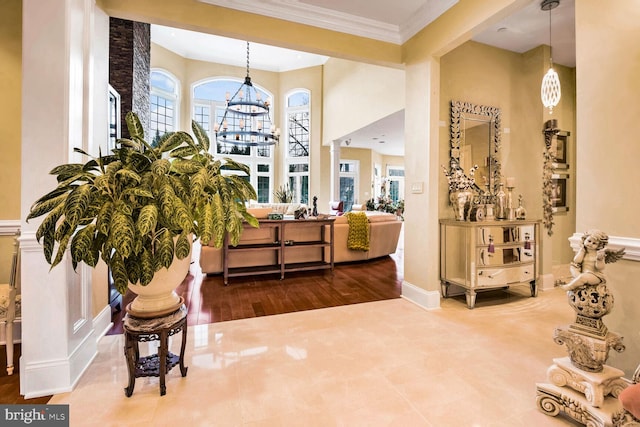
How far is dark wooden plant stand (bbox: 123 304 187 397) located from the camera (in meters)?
1.60

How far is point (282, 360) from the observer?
2090 mm

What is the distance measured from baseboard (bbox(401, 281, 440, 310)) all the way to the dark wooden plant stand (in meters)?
2.40

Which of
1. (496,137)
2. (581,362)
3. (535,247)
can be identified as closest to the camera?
(581,362)

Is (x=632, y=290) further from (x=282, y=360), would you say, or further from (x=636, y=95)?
(x=282, y=360)

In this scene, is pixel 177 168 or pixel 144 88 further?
pixel 144 88

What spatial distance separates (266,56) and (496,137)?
8.94 metres

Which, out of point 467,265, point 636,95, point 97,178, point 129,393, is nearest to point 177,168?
point 97,178

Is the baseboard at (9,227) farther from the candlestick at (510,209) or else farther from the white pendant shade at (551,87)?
the white pendant shade at (551,87)

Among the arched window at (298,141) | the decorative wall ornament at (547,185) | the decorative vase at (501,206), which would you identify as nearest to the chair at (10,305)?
the decorative vase at (501,206)

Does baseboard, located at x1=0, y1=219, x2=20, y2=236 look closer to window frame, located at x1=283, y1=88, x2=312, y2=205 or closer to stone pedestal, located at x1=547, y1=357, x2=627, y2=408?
stone pedestal, located at x1=547, y1=357, x2=627, y2=408

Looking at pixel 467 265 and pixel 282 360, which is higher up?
pixel 467 265

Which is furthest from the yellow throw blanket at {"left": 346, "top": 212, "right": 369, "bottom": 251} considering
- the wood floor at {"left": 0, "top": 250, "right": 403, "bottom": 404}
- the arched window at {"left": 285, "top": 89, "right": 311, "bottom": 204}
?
the arched window at {"left": 285, "top": 89, "right": 311, "bottom": 204}

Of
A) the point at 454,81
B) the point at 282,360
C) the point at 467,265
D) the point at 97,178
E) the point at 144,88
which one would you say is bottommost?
the point at 282,360

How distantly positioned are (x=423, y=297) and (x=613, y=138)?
2.07 metres
